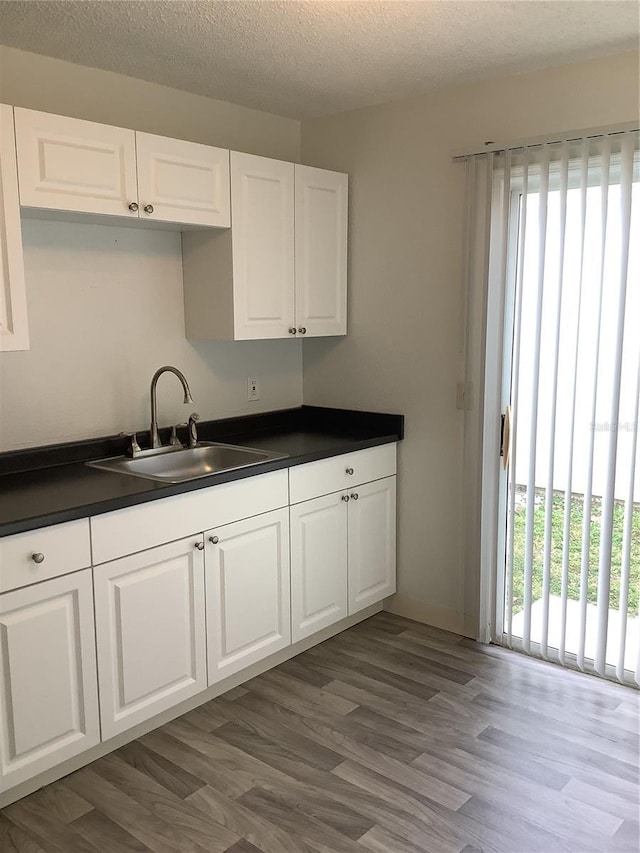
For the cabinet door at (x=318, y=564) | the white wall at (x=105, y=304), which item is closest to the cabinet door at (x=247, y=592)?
the cabinet door at (x=318, y=564)

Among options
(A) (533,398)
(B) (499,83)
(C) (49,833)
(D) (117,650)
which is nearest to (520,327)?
(A) (533,398)

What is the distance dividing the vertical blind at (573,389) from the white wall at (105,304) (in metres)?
1.28

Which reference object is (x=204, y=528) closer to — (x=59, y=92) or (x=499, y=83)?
(x=59, y=92)

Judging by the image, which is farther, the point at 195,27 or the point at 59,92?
the point at 59,92

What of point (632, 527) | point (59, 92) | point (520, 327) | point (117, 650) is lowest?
point (117, 650)

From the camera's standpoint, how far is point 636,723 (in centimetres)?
261

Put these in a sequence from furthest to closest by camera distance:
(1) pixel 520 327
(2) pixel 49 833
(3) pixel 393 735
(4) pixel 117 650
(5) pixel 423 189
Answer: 1. (5) pixel 423 189
2. (1) pixel 520 327
3. (3) pixel 393 735
4. (4) pixel 117 650
5. (2) pixel 49 833

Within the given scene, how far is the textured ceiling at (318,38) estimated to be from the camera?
226 centimetres

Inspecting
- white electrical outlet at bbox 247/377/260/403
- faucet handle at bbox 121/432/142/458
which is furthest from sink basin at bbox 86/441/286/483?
white electrical outlet at bbox 247/377/260/403

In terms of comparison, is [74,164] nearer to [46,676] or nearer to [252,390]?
[252,390]

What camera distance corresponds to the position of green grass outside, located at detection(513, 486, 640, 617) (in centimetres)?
280

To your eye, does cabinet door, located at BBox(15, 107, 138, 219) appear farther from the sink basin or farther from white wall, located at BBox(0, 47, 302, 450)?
the sink basin

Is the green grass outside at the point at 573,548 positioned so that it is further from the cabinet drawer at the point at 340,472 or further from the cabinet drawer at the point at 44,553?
the cabinet drawer at the point at 44,553

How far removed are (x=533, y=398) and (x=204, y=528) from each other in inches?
55.0
